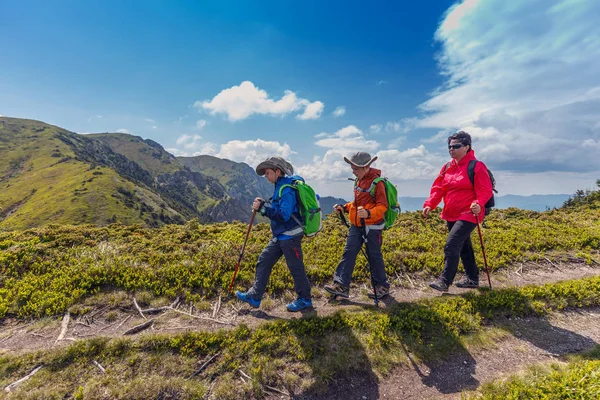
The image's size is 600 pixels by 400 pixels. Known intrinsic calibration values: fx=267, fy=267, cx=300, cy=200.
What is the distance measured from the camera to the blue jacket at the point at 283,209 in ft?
19.2

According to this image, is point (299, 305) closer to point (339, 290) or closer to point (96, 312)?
point (339, 290)

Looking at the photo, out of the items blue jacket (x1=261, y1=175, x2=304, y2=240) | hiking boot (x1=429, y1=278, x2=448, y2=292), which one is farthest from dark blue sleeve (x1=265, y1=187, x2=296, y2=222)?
hiking boot (x1=429, y1=278, x2=448, y2=292)

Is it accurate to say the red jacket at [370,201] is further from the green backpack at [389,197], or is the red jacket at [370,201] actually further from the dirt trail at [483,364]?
the dirt trail at [483,364]

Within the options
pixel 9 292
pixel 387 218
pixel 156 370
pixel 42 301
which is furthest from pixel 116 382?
pixel 387 218

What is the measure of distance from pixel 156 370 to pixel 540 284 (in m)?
10.5

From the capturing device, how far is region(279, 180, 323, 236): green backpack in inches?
239

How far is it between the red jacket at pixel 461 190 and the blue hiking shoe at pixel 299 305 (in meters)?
4.35

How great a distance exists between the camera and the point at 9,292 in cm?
617

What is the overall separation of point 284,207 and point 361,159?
227cm

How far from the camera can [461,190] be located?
7082 mm

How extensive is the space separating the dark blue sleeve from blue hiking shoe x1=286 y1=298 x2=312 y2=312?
2173mm

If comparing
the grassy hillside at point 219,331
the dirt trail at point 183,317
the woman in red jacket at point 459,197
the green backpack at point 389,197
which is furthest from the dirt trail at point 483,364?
the green backpack at point 389,197

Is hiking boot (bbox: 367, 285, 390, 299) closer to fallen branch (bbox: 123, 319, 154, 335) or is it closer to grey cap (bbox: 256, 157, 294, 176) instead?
grey cap (bbox: 256, 157, 294, 176)

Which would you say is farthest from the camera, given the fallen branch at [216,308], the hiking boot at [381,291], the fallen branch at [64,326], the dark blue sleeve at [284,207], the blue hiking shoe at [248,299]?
the hiking boot at [381,291]
